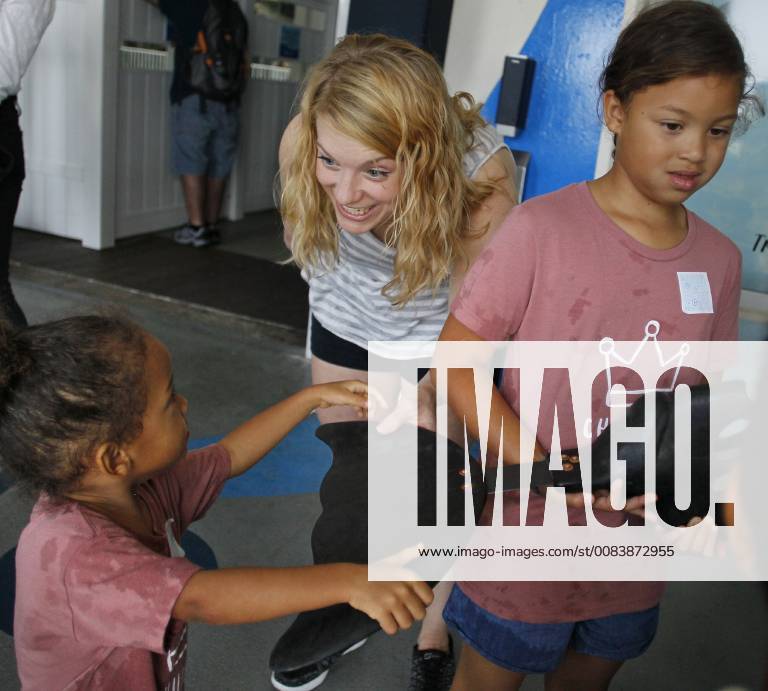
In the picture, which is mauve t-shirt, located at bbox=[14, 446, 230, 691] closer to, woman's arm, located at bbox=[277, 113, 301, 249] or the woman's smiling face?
the woman's smiling face

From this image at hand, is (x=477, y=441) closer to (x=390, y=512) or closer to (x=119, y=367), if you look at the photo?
(x=390, y=512)

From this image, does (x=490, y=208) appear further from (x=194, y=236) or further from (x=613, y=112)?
(x=194, y=236)

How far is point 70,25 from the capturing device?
15.2ft

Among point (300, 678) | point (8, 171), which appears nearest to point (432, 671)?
point (300, 678)

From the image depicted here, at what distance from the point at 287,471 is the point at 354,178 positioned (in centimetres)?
160

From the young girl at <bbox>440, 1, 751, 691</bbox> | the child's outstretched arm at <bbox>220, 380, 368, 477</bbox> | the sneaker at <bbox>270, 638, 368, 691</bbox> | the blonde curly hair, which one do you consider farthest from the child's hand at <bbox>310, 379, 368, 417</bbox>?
the sneaker at <bbox>270, 638, 368, 691</bbox>

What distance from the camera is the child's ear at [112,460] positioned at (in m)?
1.10

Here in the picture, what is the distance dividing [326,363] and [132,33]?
3665 millimetres

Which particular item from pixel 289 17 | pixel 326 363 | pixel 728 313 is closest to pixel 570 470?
pixel 728 313

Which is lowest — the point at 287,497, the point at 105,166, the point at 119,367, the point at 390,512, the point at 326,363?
the point at 287,497

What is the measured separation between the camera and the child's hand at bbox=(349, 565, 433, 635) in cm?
98

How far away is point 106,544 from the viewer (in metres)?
1.07

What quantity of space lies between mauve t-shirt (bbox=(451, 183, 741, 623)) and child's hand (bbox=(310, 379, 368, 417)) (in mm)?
245

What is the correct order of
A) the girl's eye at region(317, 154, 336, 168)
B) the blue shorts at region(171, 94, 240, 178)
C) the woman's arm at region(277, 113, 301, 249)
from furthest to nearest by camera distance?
1. the blue shorts at region(171, 94, 240, 178)
2. the woman's arm at region(277, 113, 301, 249)
3. the girl's eye at region(317, 154, 336, 168)
